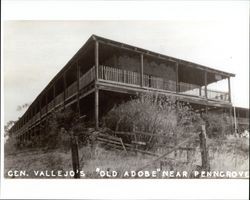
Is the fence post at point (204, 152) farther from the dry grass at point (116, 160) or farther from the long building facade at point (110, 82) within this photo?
the long building facade at point (110, 82)

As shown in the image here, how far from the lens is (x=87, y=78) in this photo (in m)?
8.92

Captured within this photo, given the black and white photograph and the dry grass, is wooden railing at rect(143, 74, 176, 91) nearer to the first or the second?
the black and white photograph

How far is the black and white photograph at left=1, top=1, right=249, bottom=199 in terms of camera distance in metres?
7.62

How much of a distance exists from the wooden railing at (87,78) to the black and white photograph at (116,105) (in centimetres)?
3

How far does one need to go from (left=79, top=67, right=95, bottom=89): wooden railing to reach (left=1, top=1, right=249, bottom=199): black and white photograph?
0.08ft

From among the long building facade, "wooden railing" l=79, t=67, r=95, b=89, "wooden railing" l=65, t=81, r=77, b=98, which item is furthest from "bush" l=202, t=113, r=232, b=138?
"wooden railing" l=65, t=81, r=77, b=98

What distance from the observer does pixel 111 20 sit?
7.69m

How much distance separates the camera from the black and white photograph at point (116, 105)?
7621mm

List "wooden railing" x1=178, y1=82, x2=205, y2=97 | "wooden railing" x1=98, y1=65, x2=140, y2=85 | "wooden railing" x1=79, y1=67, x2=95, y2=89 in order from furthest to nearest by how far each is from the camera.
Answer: "wooden railing" x1=178, y1=82, x2=205, y2=97 → "wooden railing" x1=98, y1=65, x2=140, y2=85 → "wooden railing" x1=79, y1=67, x2=95, y2=89

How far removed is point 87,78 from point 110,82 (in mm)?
606

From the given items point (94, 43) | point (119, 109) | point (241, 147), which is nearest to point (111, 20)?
point (94, 43)

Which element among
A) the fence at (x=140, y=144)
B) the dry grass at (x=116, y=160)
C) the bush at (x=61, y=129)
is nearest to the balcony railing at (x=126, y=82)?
the bush at (x=61, y=129)

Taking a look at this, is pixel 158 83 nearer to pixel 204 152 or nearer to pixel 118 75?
pixel 118 75

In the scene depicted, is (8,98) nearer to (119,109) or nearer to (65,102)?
(65,102)
